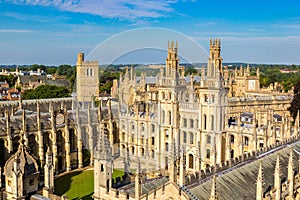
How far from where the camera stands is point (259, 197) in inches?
771

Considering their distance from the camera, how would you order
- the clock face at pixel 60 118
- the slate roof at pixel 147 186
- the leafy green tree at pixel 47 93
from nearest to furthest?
1. the slate roof at pixel 147 186
2. the clock face at pixel 60 118
3. the leafy green tree at pixel 47 93

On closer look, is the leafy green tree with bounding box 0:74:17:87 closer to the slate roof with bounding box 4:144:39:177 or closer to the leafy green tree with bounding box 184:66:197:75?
the leafy green tree with bounding box 184:66:197:75

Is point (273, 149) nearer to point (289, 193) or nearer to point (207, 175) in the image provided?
point (289, 193)

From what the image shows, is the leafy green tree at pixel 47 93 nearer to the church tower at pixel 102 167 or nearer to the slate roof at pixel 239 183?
the slate roof at pixel 239 183

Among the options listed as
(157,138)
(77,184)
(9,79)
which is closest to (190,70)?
(157,138)

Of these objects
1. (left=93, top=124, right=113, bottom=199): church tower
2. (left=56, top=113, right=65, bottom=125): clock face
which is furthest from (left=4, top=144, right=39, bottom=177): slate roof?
(left=56, top=113, right=65, bottom=125): clock face

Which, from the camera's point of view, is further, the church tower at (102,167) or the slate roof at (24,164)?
the slate roof at (24,164)

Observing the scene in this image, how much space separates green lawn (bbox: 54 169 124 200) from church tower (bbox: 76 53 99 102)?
9559 mm

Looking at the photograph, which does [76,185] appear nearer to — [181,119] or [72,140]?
[72,140]

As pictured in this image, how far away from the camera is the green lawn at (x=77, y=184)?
35.1 meters

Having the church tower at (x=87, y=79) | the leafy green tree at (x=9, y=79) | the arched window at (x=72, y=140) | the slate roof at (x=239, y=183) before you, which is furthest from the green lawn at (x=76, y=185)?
the leafy green tree at (x=9, y=79)

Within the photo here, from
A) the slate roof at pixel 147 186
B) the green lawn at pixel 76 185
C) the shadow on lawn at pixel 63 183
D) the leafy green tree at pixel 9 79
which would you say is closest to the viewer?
the slate roof at pixel 147 186

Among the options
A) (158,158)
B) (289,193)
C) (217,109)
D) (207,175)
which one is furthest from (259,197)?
(217,109)

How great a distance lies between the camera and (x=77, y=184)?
39281mm
